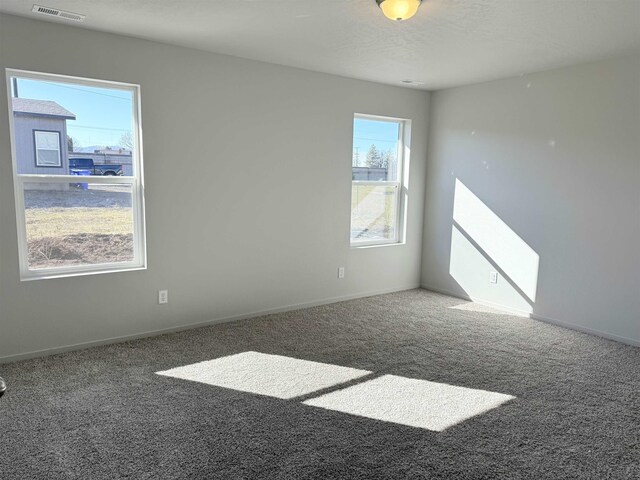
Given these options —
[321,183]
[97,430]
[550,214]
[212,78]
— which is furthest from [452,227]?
[97,430]

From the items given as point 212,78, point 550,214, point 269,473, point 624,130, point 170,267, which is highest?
point 212,78

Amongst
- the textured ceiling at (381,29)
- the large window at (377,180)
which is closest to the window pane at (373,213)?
the large window at (377,180)

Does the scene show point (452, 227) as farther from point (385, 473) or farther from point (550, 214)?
point (385, 473)

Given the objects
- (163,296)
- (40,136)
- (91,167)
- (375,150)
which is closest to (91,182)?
(91,167)

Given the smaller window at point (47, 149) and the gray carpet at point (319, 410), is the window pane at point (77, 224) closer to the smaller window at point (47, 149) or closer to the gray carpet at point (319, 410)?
the smaller window at point (47, 149)

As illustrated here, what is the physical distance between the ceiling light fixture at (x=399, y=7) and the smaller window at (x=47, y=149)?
99.7 inches

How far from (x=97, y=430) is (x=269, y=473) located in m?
1.03

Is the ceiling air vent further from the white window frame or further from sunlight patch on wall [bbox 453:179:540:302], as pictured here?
sunlight patch on wall [bbox 453:179:540:302]

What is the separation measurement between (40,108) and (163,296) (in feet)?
5.65

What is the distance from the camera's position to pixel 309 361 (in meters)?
3.47

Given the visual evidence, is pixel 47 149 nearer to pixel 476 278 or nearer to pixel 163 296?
pixel 163 296

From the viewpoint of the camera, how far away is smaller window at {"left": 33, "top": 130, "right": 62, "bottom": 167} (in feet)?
11.1

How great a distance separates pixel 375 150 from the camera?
5328 mm

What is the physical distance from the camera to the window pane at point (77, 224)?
3.42 metres
